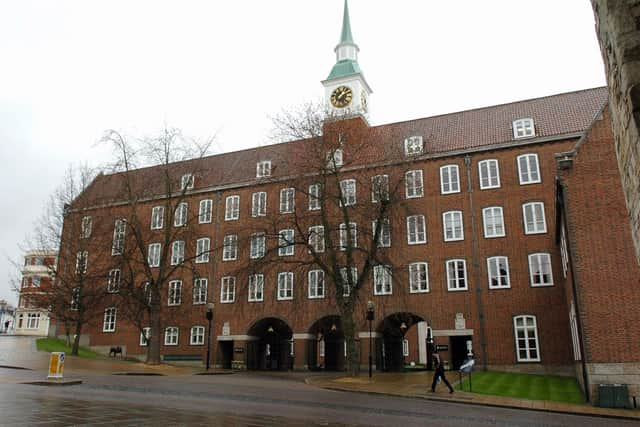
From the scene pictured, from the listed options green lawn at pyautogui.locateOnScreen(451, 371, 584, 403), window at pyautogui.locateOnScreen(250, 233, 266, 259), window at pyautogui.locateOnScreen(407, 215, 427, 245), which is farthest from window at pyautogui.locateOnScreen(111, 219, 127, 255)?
Answer: green lawn at pyautogui.locateOnScreen(451, 371, 584, 403)

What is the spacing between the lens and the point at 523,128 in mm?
32594

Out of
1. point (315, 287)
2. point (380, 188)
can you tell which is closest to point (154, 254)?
point (315, 287)

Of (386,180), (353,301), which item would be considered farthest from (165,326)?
(386,180)

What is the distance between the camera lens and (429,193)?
33.6 m

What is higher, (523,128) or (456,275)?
(523,128)

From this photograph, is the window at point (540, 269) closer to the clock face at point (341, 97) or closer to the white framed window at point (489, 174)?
the white framed window at point (489, 174)

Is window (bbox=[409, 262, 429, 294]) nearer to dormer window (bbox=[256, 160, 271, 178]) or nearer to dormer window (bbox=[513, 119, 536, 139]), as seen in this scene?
dormer window (bbox=[513, 119, 536, 139])

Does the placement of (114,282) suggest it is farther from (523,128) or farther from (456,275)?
(523,128)

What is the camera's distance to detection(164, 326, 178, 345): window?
39.5 m

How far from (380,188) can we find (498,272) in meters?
11.1

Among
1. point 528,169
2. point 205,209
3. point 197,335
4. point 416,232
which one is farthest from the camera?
point 205,209

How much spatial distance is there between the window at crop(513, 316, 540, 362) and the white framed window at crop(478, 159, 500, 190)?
8.17 metres

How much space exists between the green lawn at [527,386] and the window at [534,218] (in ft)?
27.1

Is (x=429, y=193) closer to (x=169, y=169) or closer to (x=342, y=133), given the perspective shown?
(x=342, y=133)
